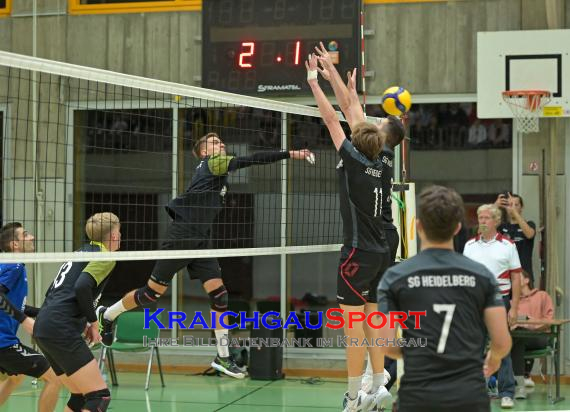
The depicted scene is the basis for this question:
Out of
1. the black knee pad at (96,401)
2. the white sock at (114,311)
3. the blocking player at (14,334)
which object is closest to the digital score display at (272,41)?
the white sock at (114,311)

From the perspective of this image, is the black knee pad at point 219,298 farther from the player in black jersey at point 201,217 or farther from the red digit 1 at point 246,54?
the red digit 1 at point 246,54

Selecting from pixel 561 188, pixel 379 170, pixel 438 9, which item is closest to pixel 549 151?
pixel 561 188

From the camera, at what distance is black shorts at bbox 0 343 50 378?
7.42 meters

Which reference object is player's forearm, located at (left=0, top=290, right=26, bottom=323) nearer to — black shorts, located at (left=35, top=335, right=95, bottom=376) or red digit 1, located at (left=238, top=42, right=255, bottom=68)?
black shorts, located at (left=35, top=335, right=95, bottom=376)

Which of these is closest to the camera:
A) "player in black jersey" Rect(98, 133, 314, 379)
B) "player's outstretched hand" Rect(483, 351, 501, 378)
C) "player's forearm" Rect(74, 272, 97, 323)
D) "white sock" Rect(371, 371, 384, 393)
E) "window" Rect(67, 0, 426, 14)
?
"player's outstretched hand" Rect(483, 351, 501, 378)

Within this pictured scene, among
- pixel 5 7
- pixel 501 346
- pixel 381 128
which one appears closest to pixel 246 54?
pixel 5 7

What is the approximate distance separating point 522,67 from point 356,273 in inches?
199

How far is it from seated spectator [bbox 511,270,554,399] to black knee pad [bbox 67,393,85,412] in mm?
5075

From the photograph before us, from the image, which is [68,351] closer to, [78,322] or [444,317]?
[78,322]

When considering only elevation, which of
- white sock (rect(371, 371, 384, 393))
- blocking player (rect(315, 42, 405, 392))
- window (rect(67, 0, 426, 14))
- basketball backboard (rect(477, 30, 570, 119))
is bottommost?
white sock (rect(371, 371, 384, 393))

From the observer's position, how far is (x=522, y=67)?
1078cm

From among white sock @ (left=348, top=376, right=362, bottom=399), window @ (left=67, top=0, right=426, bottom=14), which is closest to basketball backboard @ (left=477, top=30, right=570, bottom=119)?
window @ (left=67, top=0, right=426, bottom=14)

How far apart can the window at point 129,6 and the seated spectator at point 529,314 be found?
5.36 m

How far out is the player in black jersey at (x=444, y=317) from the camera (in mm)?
3883
